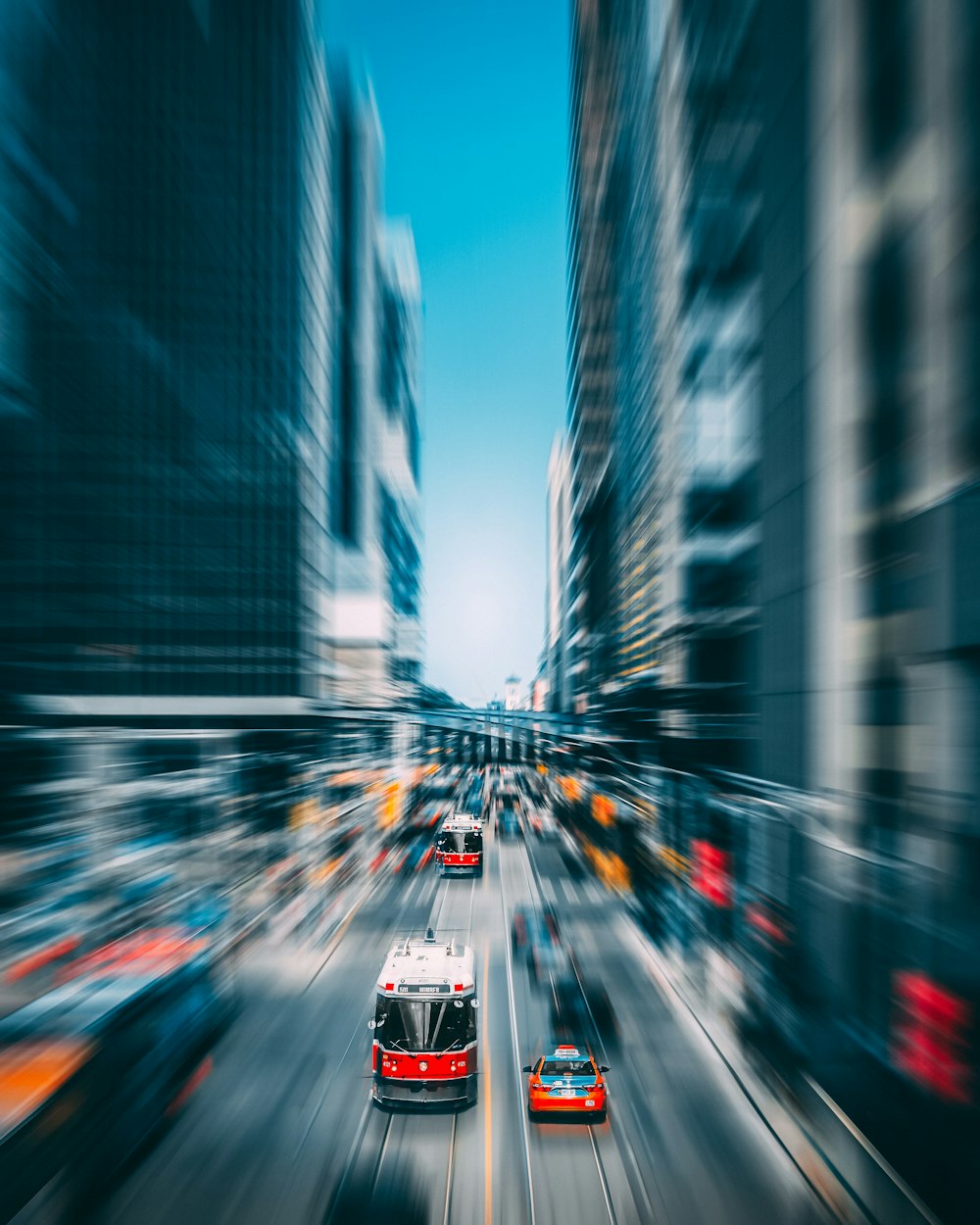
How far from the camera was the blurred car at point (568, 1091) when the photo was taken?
41.6 feet

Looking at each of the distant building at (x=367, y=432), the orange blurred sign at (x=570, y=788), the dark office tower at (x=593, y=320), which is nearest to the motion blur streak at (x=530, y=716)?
the dark office tower at (x=593, y=320)

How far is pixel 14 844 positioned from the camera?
55.8 feet

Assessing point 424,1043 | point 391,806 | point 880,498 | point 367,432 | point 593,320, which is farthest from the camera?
Result: point 367,432

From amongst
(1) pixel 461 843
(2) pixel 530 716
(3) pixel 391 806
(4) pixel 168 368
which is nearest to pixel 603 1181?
(1) pixel 461 843

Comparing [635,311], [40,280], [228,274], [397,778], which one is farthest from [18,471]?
[397,778]

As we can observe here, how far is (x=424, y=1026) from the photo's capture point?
42.9 feet

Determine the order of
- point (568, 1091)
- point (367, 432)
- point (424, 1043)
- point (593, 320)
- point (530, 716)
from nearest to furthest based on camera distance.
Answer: point (568, 1091)
point (424, 1043)
point (530, 716)
point (593, 320)
point (367, 432)

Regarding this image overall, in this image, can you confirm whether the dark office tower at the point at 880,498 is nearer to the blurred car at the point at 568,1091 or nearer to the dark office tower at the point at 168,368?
the blurred car at the point at 568,1091

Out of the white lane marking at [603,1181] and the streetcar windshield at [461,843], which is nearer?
the white lane marking at [603,1181]

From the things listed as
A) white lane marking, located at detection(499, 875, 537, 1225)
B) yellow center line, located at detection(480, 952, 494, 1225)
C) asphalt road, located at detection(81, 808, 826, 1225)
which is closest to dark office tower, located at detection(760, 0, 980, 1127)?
asphalt road, located at detection(81, 808, 826, 1225)

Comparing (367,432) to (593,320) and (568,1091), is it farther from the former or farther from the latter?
(568,1091)

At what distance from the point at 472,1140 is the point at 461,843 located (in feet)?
72.2

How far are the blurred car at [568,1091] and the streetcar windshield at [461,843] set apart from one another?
21.3 m

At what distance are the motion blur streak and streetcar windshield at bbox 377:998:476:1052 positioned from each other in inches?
2.3
